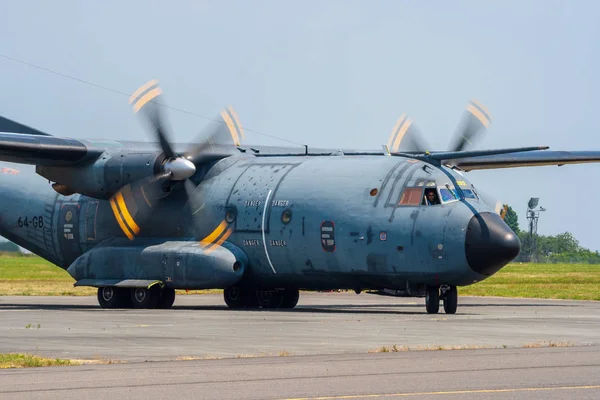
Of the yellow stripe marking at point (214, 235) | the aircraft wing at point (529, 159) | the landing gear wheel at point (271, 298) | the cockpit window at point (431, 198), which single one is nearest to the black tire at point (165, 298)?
the yellow stripe marking at point (214, 235)

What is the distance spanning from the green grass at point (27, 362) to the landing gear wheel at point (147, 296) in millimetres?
15661

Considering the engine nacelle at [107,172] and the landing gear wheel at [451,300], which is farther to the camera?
the engine nacelle at [107,172]

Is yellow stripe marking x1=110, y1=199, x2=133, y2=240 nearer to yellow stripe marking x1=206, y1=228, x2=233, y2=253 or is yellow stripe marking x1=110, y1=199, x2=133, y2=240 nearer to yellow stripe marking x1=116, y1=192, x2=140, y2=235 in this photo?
yellow stripe marking x1=116, y1=192, x2=140, y2=235

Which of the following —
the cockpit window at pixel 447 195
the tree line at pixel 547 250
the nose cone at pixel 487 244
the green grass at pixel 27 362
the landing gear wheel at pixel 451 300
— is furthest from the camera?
the tree line at pixel 547 250

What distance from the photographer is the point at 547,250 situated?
7736 inches

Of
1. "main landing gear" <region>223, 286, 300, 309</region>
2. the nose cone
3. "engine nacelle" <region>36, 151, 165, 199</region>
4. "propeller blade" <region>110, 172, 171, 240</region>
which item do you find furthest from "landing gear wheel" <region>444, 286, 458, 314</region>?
"engine nacelle" <region>36, 151, 165, 199</region>

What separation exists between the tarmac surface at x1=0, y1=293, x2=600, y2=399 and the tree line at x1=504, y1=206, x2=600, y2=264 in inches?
4303

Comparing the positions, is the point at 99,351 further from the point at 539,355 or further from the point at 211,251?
the point at 211,251

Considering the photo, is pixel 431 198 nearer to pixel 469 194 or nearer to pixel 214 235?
pixel 469 194

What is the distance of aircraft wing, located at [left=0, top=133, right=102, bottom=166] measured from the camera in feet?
99.3

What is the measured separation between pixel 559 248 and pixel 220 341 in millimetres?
184886

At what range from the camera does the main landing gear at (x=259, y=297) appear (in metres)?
32.8

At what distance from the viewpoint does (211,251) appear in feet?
102

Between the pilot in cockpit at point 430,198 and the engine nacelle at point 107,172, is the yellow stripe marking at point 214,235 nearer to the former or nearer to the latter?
the engine nacelle at point 107,172
